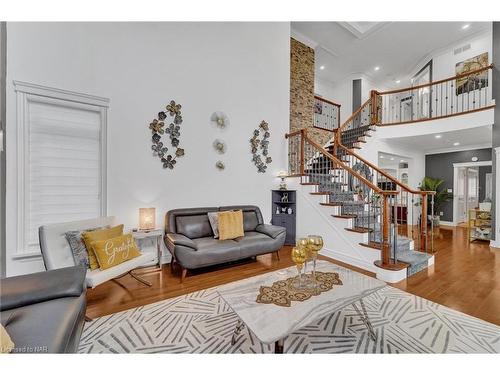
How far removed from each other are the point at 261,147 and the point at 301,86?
10.4ft

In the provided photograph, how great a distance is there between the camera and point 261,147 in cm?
477

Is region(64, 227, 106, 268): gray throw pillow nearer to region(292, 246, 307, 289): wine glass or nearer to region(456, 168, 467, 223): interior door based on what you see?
region(292, 246, 307, 289): wine glass

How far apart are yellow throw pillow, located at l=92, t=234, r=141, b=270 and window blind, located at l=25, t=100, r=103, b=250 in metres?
0.91

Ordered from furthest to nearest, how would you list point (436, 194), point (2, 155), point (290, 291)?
point (436, 194) → point (2, 155) → point (290, 291)

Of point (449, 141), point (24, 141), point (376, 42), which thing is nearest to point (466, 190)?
point (449, 141)

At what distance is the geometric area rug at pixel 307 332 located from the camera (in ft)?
5.60

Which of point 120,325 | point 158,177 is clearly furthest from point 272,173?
point 120,325

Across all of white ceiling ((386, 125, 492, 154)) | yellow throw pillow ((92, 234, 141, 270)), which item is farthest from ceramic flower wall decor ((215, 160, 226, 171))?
white ceiling ((386, 125, 492, 154))

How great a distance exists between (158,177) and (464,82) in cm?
845

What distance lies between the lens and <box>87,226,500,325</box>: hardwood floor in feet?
7.69

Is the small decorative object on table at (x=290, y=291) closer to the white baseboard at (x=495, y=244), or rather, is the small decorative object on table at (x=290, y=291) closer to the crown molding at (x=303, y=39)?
the white baseboard at (x=495, y=244)

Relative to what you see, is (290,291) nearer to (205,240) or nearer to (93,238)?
(205,240)

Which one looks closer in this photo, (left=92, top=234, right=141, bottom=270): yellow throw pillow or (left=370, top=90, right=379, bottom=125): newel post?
(left=92, top=234, right=141, bottom=270): yellow throw pillow

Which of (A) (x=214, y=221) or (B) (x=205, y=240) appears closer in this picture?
(B) (x=205, y=240)
